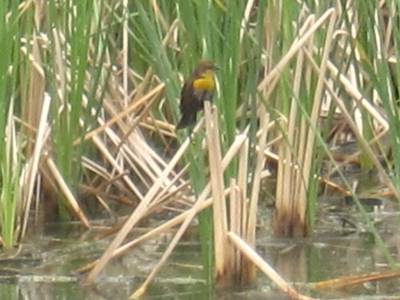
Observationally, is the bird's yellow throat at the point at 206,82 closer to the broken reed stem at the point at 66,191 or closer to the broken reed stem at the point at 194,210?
the broken reed stem at the point at 194,210

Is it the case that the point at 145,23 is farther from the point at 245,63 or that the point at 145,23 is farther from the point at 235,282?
the point at 235,282

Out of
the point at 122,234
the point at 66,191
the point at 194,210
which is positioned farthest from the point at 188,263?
the point at 66,191

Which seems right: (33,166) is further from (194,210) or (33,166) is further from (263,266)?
(263,266)

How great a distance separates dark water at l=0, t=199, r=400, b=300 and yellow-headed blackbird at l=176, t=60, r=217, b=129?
1.74 feet

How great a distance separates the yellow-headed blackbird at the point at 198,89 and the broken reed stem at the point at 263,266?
0.40 m

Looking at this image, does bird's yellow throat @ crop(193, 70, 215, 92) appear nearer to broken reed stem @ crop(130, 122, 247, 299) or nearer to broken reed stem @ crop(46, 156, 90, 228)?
broken reed stem @ crop(130, 122, 247, 299)

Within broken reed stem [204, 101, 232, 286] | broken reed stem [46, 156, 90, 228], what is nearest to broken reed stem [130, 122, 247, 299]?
broken reed stem [204, 101, 232, 286]

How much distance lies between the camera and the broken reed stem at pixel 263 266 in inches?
151

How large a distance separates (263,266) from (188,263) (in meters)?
0.75

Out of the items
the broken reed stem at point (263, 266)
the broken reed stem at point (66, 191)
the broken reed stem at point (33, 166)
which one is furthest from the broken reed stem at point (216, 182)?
the broken reed stem at point (66, 191)

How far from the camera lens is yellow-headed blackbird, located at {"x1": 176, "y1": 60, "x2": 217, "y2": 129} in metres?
4.07

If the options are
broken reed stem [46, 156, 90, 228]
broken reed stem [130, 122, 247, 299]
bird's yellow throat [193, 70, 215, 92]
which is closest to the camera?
broken reed stem [130, 122, 247, 299]

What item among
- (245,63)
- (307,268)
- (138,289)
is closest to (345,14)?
(245,63)

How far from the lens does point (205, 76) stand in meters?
4.07
